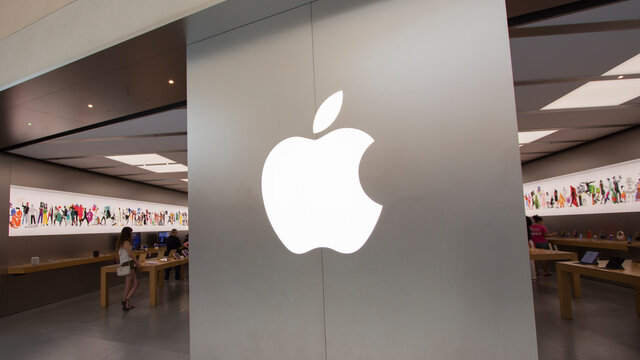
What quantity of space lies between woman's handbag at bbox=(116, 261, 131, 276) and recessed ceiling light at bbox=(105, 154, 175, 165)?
8.29 feet

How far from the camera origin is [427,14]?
2.46 meters

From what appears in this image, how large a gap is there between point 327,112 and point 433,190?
102cm

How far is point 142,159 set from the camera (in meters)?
8.70

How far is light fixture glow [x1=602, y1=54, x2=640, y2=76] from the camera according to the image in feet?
13.8

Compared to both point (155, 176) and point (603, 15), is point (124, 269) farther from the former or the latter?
point (603, 15)

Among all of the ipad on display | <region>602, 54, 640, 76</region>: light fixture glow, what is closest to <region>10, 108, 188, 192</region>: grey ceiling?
<region>602, 54, 640, 76</region>: light fixture glow

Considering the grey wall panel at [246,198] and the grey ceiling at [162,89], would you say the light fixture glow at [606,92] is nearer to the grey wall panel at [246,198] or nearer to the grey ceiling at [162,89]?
the grey ceiling at [162,89]

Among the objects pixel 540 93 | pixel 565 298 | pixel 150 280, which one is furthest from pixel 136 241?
pixel 540 93

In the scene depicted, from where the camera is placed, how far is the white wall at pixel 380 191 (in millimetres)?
2205

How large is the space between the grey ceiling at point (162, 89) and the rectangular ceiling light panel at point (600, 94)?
193 millimetres

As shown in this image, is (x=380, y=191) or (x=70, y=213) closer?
(x=380, y=191)

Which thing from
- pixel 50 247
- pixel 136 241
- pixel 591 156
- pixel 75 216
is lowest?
pixel 136 241

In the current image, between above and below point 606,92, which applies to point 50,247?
below

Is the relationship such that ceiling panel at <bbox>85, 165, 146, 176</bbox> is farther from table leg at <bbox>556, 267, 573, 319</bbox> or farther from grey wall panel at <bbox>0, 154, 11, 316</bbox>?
table leg at <bbox>556, 267, 573, 319</bbox>
